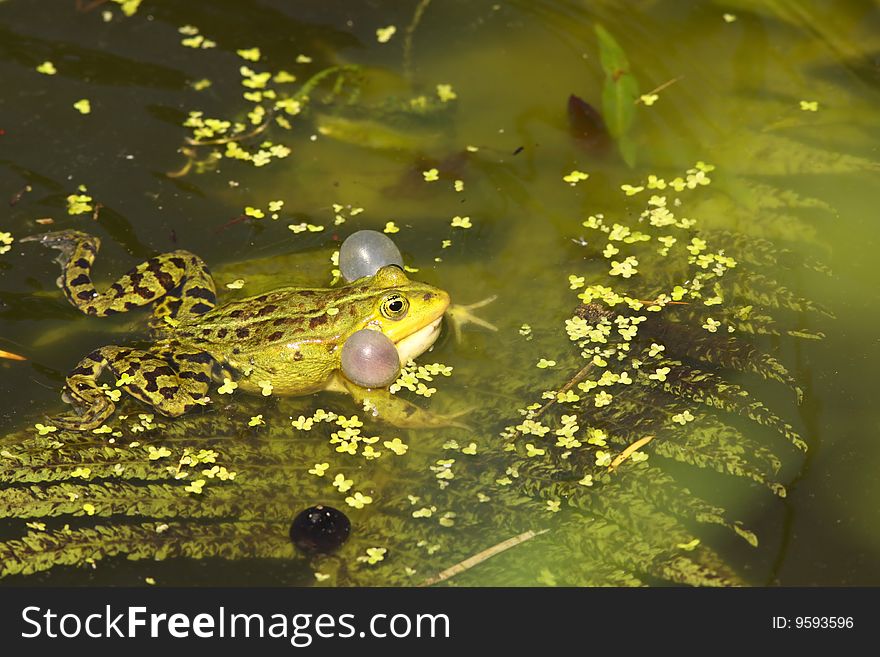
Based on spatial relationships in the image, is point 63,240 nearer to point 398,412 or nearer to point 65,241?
point 65,241

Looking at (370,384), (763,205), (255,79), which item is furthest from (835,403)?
(255,79)

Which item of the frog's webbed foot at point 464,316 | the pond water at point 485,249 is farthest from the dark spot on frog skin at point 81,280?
the frog's webbed foot at point 464,316

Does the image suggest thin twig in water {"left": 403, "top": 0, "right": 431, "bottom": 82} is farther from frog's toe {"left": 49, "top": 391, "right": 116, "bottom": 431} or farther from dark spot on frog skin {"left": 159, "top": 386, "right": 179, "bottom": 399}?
frog's toe {"left": 49, "top": 391, "right": 116, "bottom": 431}

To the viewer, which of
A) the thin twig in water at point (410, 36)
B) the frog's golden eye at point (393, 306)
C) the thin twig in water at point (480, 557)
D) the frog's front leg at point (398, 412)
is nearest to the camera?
the thin twig in water at point (480, 557)

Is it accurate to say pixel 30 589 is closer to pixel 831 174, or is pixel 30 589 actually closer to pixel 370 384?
pixel 370 384

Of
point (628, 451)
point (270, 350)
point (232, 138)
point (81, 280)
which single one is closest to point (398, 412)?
point (270, 350)

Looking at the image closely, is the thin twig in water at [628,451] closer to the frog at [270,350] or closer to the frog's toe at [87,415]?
the frog at [270,350]
